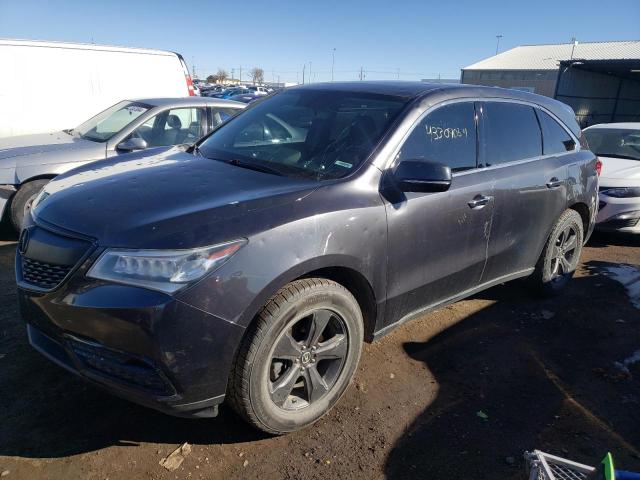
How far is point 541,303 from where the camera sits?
4484 millimetres

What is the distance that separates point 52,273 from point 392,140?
191 centimetres

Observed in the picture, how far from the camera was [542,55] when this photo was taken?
47.7 metres

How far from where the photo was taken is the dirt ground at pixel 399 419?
2381mm

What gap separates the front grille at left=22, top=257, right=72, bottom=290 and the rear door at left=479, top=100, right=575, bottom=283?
266cm

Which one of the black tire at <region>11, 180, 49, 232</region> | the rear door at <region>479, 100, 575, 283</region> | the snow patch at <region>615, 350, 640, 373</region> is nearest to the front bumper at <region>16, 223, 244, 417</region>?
the rear door at <region>479, 100, 575, 283</region>

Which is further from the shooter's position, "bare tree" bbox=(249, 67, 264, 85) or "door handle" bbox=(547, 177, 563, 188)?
"bare tree" bbox=(249, 67, 264, 85)

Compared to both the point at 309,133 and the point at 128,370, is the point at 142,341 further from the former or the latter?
the point at 309,133

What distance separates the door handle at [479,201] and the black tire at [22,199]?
459cm

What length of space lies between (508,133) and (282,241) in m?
2.27

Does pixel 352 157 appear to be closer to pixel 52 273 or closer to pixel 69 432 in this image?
pixel 52 273

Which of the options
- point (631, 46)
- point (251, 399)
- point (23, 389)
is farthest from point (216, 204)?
point (631, 46)

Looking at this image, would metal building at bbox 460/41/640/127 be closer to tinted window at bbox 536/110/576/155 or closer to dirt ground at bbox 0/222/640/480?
tinted window at bbox 536/110/576/155

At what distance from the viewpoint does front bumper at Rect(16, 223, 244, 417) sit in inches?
80.1

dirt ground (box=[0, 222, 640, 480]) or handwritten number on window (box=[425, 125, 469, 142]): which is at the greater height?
handwritten number on window (box=[425, 125, 469, 142])
